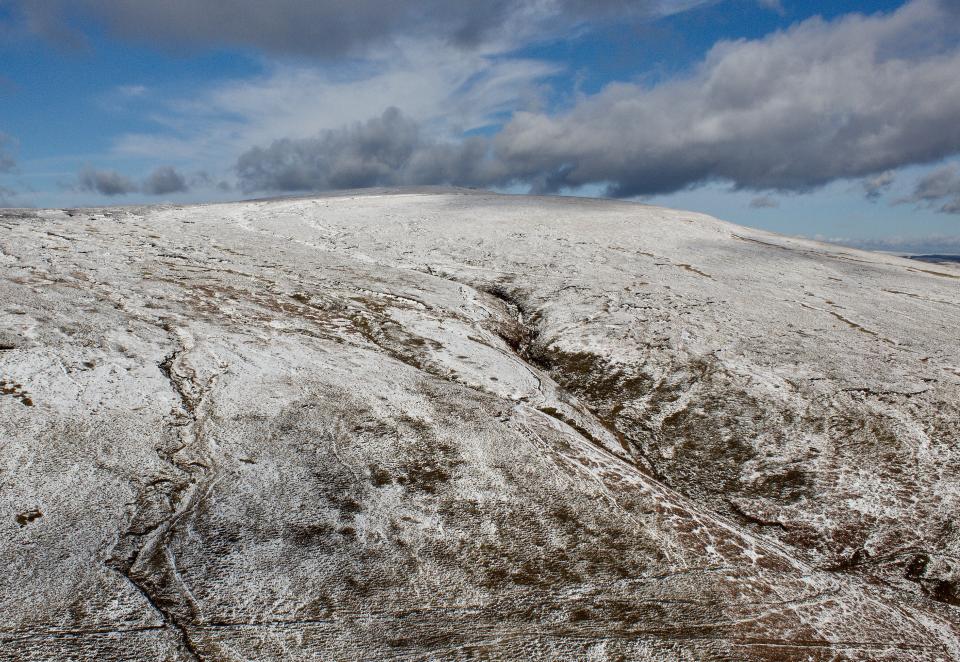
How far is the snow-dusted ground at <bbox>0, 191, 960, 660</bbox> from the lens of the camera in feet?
22.3

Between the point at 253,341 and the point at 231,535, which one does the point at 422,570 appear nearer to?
the point at 231,535

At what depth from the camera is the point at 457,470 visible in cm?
953

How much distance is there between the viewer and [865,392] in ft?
42.9

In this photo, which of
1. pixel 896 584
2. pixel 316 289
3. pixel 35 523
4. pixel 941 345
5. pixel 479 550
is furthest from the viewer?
pixel 316 289

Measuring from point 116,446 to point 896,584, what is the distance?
12370 millimetres

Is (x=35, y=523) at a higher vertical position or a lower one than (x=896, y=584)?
higher

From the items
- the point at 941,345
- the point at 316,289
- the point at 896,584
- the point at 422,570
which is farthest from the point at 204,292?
the point at 941,345

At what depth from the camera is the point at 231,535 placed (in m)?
7.70

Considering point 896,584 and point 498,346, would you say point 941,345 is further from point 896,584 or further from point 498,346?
point 498,346

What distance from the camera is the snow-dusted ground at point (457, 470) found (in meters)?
6.80

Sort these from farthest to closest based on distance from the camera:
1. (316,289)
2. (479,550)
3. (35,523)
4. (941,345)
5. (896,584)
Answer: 1. (316,289)
2. (941,345)
3. (896,584)
4. (479,550)
5. (35,523)

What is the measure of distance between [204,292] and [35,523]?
9.90m

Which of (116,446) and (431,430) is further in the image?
(431,430)

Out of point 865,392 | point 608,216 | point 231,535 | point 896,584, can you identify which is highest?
point 608,216
